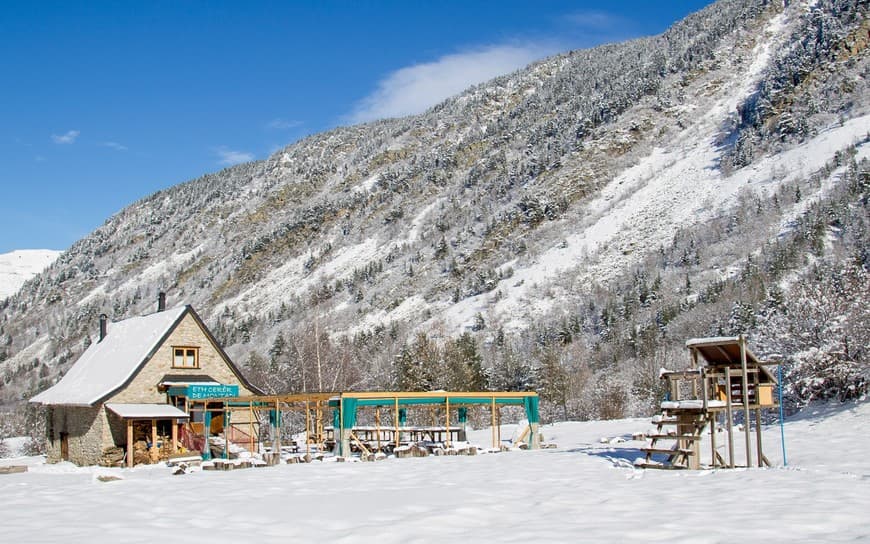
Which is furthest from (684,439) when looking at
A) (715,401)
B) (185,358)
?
(185,358)

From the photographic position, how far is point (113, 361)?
102ft

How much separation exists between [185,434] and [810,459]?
22.2 m

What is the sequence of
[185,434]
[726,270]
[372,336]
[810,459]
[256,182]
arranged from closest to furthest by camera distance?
[810,459] < [185,434] < [726,270] < [372,336] < [256,182]

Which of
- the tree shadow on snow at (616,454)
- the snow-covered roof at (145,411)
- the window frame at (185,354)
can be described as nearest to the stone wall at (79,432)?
the snow-covered roof at (145,411)

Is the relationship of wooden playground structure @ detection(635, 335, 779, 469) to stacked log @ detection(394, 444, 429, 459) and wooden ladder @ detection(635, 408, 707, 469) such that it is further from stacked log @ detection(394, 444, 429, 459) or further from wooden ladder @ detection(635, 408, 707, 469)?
stacked log @ detection(394, 444, 429, 459)

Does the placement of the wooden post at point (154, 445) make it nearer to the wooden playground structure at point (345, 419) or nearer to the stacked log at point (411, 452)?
the wooden playground structure at point (345, 419)

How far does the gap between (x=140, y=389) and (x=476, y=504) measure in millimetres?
21083

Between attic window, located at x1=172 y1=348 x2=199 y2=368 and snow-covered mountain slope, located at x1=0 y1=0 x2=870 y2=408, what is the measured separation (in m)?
7.11

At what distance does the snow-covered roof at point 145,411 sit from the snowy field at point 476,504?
7.67 m

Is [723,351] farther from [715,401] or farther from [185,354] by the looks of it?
[185,354]

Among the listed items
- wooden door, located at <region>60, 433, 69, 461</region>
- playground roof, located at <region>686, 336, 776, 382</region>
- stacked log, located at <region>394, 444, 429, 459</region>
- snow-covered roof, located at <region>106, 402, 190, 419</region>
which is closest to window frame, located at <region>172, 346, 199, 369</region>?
snow-covered roof, located at <region>106, 402, 190, 419</region>

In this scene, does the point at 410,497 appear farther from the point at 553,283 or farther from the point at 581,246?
the point at 581,246

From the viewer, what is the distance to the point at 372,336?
7675cm

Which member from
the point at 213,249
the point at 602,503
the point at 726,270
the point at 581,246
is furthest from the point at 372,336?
the point at 213,249
